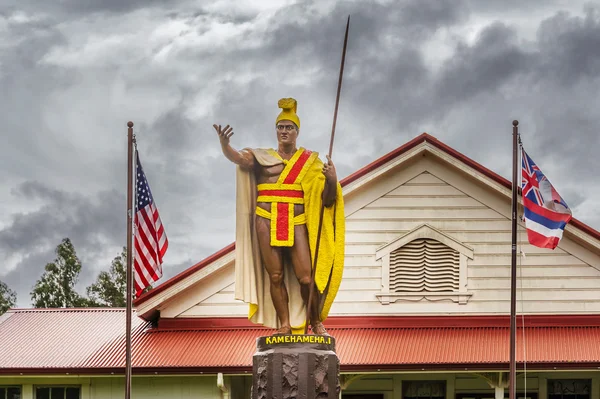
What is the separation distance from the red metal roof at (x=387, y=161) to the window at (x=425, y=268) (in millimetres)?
1670

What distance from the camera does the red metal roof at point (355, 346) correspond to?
2619 centimetres

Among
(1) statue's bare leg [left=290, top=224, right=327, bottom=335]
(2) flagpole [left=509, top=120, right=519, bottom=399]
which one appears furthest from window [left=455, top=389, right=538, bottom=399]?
(1) statue's bare leg [left=290, top=224, right=327, bottom=335]

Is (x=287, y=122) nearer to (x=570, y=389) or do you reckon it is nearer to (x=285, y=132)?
(x=285, y=132)

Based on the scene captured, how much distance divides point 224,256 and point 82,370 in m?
3.93

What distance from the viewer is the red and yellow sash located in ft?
57.9

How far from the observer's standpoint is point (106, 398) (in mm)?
27484

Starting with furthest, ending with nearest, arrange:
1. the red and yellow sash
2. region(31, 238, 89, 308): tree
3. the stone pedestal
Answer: region(31, 238, 89, 308): tree, the red and yellow sash, the stone pedestal

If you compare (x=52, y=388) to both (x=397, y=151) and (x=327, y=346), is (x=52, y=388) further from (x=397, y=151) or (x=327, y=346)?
(x=327, y=346)

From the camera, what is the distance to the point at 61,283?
4797 cm

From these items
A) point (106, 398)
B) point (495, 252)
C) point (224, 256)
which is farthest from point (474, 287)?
point (106, 398)

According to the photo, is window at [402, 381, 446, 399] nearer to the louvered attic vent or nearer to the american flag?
the louvered attic vent

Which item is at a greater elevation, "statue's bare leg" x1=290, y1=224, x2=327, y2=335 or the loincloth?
the loincloth

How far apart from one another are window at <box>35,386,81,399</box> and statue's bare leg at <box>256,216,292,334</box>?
1136 centimetres

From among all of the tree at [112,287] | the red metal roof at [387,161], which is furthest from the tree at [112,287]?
the red metal roof at [387,161]
